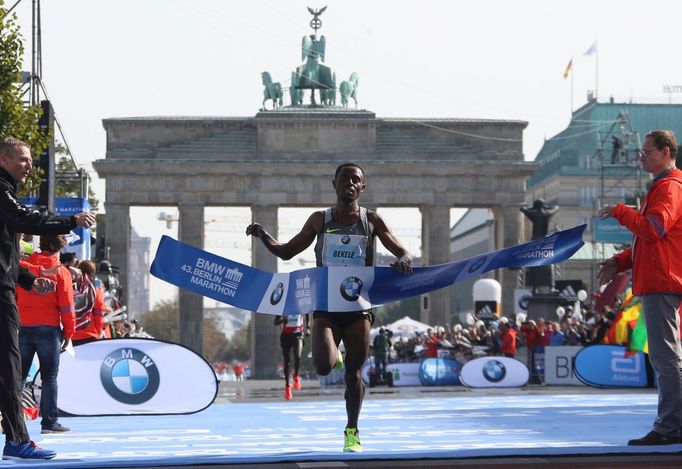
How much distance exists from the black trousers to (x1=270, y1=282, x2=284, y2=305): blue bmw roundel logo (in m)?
2.22

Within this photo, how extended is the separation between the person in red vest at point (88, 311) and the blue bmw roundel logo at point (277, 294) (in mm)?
5955

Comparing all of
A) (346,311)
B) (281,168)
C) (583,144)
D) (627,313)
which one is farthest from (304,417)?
(583,144)

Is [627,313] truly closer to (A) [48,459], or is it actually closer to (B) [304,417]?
(B) [304,417]

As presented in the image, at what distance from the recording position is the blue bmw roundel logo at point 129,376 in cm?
1720

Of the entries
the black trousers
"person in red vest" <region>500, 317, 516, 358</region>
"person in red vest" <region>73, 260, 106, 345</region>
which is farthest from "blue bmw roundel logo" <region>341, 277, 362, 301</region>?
"person in red vest" <region>500, 317, 516, 358</region>

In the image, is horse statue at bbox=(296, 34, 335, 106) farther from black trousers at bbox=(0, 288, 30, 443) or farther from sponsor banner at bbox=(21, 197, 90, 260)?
black trousers at bbox=(0, 288, 30, 443)

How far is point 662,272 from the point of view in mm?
11039

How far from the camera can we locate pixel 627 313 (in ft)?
91.8

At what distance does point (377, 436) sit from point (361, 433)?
473 millimetres

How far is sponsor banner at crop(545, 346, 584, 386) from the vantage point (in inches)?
1300

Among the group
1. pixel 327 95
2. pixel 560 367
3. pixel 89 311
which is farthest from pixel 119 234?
pixel 89 311

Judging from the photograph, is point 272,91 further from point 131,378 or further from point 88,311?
point 131,378

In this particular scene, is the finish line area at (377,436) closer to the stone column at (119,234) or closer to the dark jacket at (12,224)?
the dark jacket at (12,224)

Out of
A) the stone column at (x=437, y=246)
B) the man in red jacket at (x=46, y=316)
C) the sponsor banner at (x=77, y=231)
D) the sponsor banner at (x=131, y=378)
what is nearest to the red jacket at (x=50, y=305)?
the man in red jacket at (x=46, y=316)
